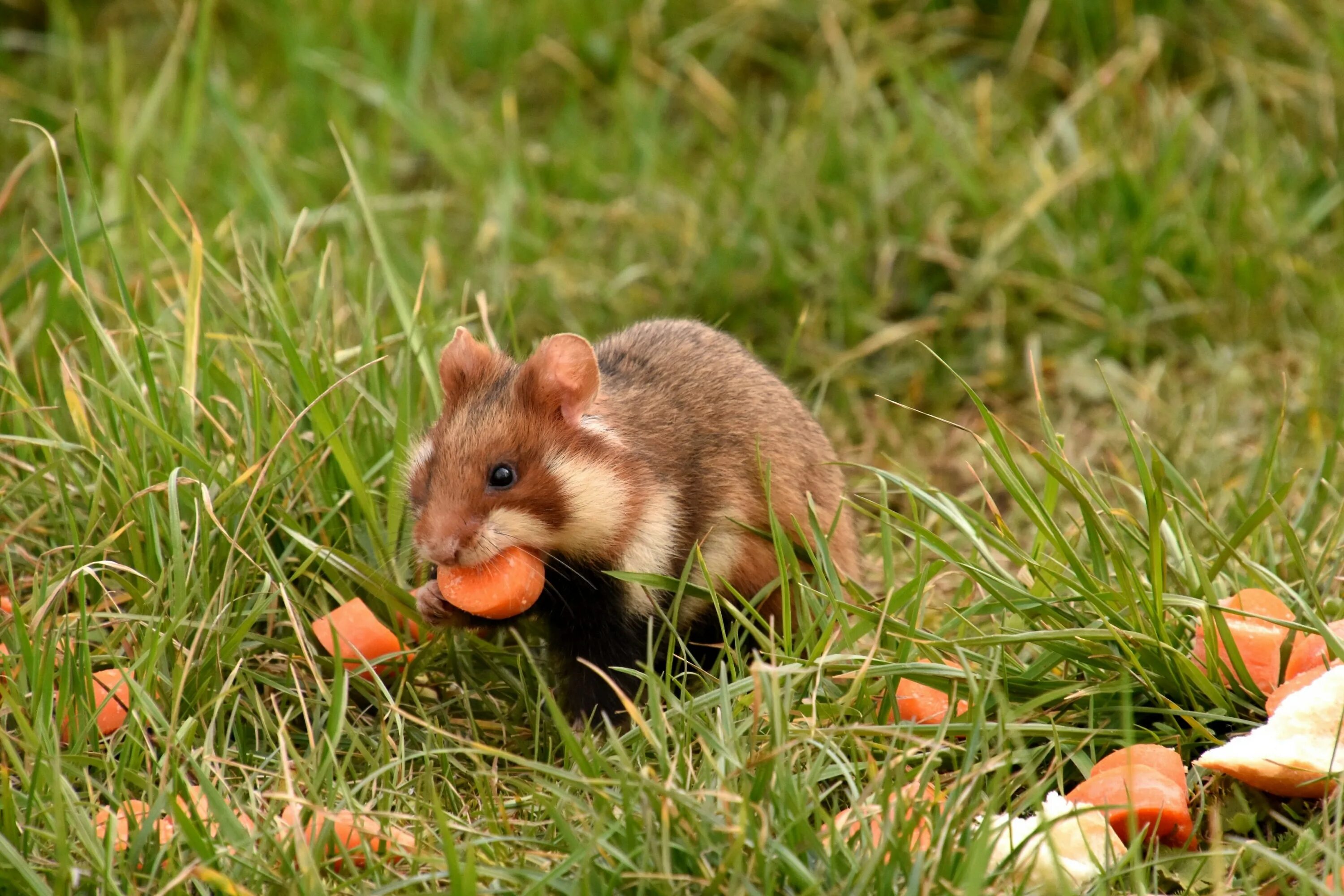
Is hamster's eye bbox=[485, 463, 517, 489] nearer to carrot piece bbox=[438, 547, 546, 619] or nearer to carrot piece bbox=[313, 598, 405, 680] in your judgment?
carrot piece bbox=[438, 547, 546, 619]

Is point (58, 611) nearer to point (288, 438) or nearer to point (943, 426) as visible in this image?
point (288, 438)

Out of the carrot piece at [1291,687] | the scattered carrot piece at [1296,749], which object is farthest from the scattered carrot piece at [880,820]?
the carrot piece at [1291,687]

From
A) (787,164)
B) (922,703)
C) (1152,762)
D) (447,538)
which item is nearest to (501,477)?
(447,538)

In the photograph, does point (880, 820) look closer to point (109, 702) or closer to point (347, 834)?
point (347, 834)

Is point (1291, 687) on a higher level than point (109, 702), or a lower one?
higher

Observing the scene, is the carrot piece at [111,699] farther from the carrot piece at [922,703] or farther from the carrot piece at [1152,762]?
the carrot piece at [1152,762]

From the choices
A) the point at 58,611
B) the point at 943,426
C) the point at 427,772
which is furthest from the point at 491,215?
the point at 427,772
